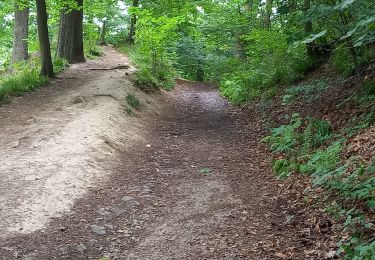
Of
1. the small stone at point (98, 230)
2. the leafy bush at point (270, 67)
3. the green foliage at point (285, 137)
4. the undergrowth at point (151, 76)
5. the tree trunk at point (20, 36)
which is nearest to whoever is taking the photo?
the small stone at point (98, 230)

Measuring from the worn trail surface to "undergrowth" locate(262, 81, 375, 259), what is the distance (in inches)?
20.3

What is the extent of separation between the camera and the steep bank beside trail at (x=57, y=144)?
5320 millimetres

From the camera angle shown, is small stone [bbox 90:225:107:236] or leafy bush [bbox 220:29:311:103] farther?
leafy bush [bbox 220:29:311:103]

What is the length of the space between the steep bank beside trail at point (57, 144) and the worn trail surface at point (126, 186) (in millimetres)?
25

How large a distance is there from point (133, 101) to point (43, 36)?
370 cm

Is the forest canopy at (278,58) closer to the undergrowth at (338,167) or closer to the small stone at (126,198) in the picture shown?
the undergrowth at (338,167)

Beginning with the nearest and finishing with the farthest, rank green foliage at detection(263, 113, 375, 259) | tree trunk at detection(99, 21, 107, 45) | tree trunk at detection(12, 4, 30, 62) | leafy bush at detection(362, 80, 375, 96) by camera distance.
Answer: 1. green foliage at detection(263, 113, 375, 259)
2. leafy bush at detection(362, 80, 375, 96)
3. tree trunk at detection(12, 4, 30, 62)
4. tree trunk at detection(99, 21, 107, 45)

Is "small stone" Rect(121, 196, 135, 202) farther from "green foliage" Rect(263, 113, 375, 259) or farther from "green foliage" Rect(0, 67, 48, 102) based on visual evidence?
"green foliage" Rect(0, 67, 48, 102)

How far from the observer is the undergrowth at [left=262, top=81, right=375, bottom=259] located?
3.99 metres

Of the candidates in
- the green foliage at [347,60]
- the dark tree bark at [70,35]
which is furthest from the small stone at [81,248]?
the dark tree bark at [70,35]

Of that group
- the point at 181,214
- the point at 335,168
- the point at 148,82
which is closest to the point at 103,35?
the point at 148,82

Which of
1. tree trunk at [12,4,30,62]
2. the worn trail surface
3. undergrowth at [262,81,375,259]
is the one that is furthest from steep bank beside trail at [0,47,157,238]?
tree trunk at [12,4,30,62]

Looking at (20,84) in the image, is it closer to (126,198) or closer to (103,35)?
(126,198)

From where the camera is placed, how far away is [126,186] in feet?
20.8
